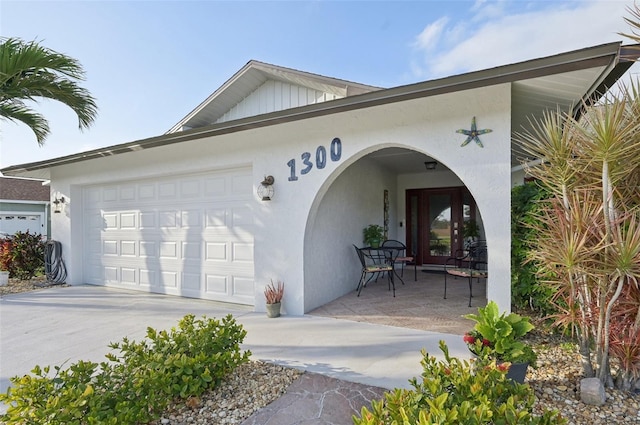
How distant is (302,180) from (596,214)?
11.2 feet

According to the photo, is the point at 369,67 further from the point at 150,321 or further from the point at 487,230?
the point at 150,321

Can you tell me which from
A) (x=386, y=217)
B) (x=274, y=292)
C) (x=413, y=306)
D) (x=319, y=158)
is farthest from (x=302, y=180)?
(x=386, y=217)

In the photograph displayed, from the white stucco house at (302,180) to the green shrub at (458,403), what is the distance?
7.00 ft

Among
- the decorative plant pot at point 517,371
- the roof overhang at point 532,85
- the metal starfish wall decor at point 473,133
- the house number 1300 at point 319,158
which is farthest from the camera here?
the house number 1300 at point 319,158

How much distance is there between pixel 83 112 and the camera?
21.0 feet

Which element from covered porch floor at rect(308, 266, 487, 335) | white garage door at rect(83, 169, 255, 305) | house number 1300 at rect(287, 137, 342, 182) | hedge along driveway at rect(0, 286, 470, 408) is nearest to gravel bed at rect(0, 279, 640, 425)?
hedge along driveway at rect(0, 286, 470, 408)

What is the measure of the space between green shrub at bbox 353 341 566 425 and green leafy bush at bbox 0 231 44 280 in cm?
1077

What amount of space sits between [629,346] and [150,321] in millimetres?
5389

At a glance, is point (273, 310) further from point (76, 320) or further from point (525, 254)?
point (525, 254)

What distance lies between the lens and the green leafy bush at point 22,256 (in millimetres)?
8750

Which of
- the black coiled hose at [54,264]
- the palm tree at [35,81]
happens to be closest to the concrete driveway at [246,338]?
the black coiled hose at [54,264]

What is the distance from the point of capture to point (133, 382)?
2240mm

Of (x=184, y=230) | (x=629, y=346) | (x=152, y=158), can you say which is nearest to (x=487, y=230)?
(x=629, y=346)

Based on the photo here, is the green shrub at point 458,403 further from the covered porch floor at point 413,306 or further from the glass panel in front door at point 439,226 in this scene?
the glass panel in front door at point 439,226
